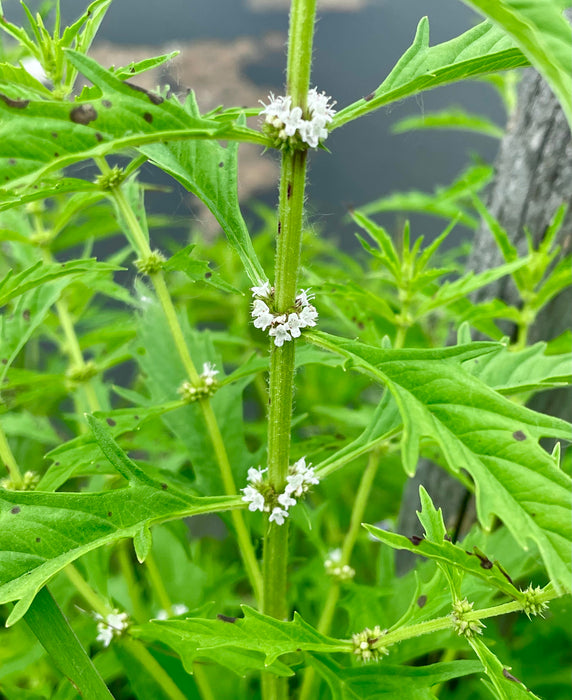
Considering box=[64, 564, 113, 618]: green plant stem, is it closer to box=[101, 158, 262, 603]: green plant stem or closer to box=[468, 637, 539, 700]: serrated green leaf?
box=[101, 158, 262, 603]: green plant stem

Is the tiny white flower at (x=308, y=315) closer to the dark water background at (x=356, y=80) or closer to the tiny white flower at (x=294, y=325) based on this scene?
→ the tiny white flower at (x=294, y=325)

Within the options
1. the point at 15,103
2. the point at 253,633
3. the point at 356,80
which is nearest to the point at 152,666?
the point at 253,633

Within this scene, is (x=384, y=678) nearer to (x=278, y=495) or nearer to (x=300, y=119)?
(x=278, y=495)

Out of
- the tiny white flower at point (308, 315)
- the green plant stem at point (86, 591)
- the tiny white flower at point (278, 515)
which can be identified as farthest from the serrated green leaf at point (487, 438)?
the green plant stem at point (86, 591)

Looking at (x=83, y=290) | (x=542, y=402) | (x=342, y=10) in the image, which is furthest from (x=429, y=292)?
(x=342, y=10)

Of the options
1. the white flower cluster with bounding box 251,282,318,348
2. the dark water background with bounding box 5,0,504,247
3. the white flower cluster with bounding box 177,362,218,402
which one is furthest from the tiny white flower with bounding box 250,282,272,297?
the dark water background with bounding box 5,0,504,247

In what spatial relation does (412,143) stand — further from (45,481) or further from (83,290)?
(45,481)
